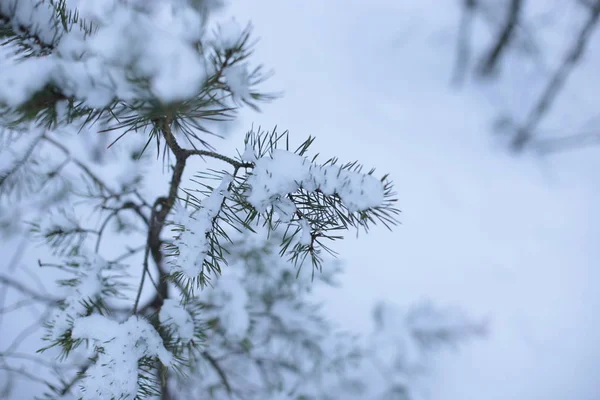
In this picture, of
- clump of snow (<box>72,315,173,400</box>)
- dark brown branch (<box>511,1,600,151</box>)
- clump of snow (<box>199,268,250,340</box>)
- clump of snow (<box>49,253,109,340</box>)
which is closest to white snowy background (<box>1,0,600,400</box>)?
dark brown branch (<box>511,1,600,151</box>)

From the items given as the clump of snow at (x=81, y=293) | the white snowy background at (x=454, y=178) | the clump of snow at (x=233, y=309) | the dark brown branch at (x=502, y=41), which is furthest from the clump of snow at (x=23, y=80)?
the dark brown branch at (x=502, y=41)

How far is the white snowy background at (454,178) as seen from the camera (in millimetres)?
1951

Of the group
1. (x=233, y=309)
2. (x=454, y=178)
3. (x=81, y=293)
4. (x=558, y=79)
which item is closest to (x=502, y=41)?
(x=558, y=79)

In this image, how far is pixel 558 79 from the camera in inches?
84.7

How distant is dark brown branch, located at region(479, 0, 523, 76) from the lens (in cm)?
227

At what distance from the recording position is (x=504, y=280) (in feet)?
6.75

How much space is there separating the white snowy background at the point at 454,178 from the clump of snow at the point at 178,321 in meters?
1.33

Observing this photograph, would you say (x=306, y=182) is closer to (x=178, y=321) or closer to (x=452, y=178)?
(x=178, y=321)

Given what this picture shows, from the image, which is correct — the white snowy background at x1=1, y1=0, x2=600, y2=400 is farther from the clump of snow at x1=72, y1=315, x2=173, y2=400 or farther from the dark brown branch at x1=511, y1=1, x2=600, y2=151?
the clump of snow at x1=72, y1=315, x2=173, y2=400

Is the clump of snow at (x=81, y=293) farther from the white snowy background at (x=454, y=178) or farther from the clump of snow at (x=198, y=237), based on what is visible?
the white snowy background at (x=454, y=178)

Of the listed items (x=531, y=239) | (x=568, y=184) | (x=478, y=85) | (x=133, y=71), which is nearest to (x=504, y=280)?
(x=531, y=239)

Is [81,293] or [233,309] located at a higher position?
[233,309]

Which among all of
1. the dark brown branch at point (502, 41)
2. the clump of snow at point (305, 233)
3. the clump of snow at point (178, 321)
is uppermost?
A: the dark brown branch at point (502, 41)

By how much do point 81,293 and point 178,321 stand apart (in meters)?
0.17
